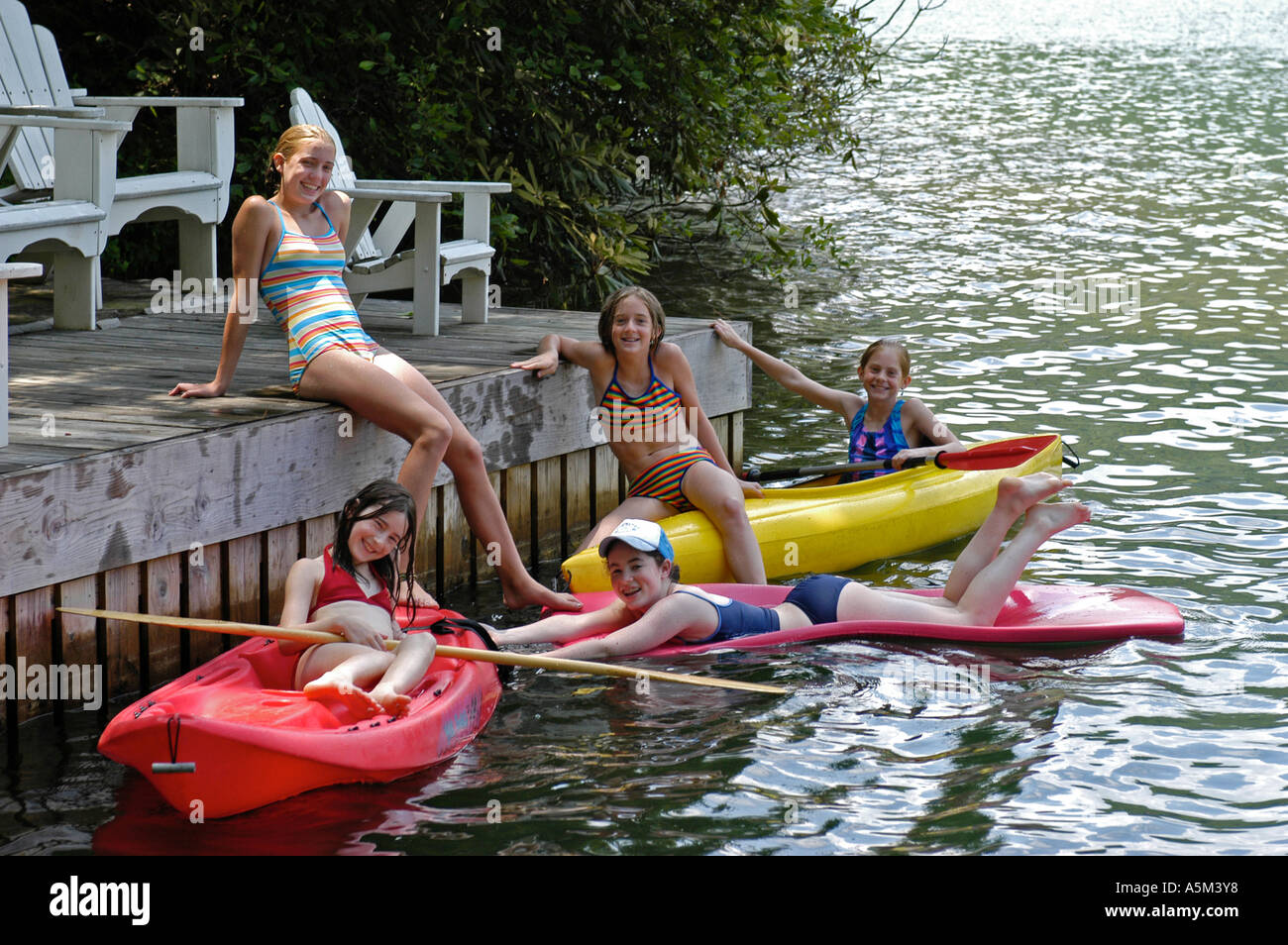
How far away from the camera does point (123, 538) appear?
449cm

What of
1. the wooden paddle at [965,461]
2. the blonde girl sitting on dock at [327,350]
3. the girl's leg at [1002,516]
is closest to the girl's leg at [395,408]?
the blonde girl sitting on dock at [327,350]

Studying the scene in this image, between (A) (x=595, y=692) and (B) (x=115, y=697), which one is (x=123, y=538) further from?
(A) (x=595, y=692)

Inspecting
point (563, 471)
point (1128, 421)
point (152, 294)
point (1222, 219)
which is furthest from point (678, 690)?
point (1222, 219)

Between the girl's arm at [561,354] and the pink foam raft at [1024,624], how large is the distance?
984 mm

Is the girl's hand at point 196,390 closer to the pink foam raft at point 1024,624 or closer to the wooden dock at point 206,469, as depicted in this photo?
the wooden dock at point 206,469

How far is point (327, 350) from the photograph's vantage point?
5.21 metres

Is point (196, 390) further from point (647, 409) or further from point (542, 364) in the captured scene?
point (647, 409)

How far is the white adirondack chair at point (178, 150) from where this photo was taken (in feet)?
21.5

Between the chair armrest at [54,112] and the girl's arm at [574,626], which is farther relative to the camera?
the chair armrest at [54,112]

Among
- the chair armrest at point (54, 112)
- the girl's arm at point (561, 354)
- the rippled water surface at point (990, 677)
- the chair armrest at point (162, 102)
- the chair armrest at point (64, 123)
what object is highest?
the chair armrest at point (162, 102)

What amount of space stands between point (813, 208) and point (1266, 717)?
1097 cm

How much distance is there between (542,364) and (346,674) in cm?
206

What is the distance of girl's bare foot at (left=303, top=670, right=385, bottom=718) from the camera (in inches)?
161

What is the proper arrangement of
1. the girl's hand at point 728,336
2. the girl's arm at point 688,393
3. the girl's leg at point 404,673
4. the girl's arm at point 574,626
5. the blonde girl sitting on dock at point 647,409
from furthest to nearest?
1. the girl's hand at point 728,336
2. the girl's arm at point 688,393
3. the blonde girl sitting on dock at point 647,409
4. the girl's arm at point 574,626
5. the girl's leg at point 404,673
